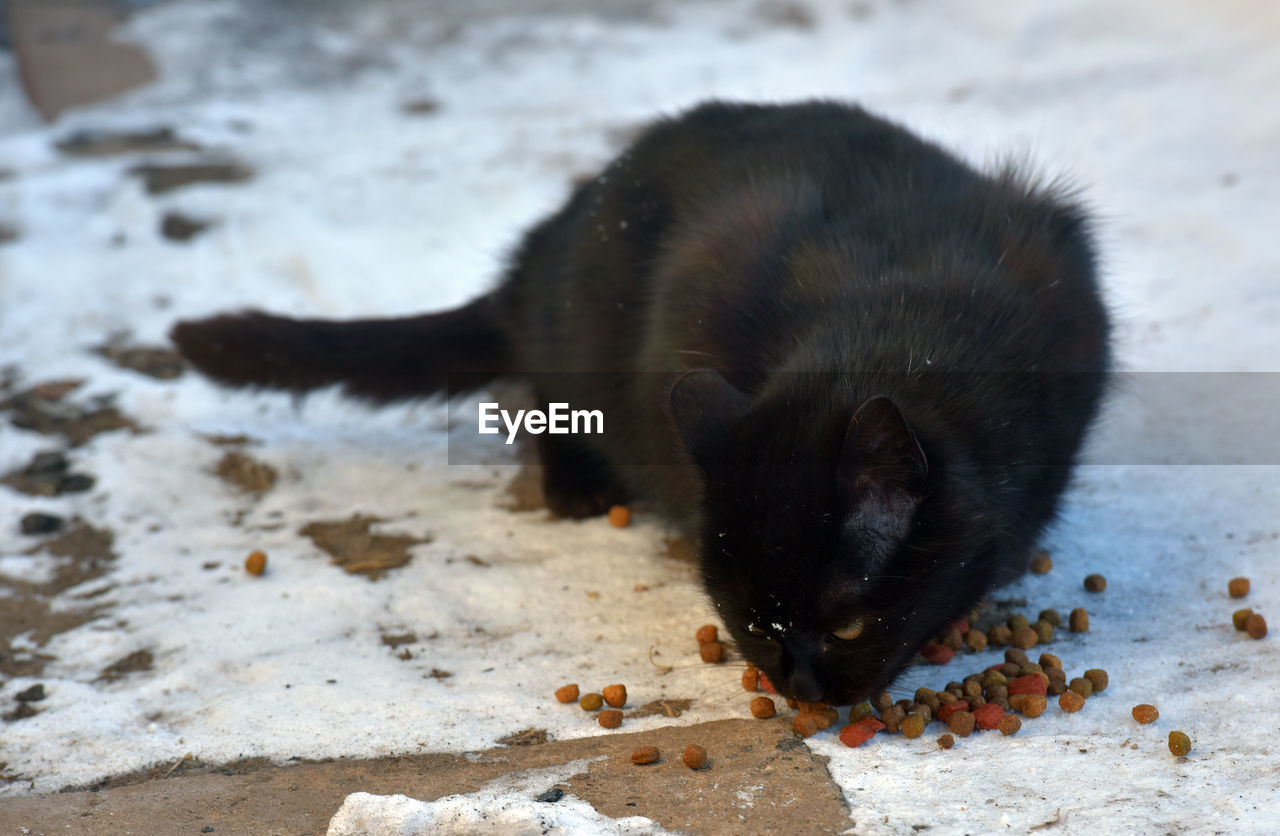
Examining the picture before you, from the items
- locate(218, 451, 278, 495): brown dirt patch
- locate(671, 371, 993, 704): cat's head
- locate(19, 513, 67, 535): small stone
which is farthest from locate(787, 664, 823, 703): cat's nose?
locate(19, 513, 67, 535): small stone

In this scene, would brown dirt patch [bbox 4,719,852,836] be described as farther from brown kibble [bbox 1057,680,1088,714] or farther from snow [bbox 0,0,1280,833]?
brown kibble [bbox 1057,680,1088,714]

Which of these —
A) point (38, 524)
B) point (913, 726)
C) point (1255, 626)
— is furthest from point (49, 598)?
point (1255, 626)

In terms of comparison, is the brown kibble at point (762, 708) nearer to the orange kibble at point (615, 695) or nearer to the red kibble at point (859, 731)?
the red kibble at point (859, 731)

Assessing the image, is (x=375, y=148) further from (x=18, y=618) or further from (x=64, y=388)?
(x=18, y=618)

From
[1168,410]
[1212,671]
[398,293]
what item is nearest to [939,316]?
[1212,671]

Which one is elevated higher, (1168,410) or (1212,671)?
(1168,410)

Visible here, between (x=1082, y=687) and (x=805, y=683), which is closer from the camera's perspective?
(x=805, y=683)

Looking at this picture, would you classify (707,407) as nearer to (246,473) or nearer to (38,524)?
(246,473)
